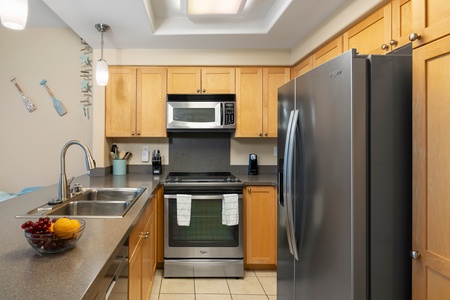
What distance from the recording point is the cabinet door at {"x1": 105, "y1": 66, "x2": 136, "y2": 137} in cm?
285

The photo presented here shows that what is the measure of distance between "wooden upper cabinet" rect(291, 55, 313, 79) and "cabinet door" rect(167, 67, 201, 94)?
1.04 m

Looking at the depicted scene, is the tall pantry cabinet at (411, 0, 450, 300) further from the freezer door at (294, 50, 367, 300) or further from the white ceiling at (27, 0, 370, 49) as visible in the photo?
the white ceiling at (27, 0, 370, 49)

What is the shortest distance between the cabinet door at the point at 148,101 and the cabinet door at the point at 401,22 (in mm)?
2122

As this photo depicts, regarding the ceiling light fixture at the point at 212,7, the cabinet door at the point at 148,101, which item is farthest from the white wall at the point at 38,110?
the ceiling light fixture at the point at 212,7

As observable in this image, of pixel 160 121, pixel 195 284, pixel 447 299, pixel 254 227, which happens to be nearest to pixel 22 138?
pixel 160 121

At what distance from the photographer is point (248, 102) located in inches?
115

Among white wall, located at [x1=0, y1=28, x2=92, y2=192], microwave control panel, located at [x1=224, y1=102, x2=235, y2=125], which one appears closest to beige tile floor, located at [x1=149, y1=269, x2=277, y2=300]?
microwave control panel, located at [x1=224, y1=102, x2=235, y2=125]

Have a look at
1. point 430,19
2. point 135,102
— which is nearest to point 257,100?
point 135,102

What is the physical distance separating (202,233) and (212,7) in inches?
79.9

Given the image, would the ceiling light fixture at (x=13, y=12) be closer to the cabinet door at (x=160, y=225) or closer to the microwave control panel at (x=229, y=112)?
the cabinet door at (x=160, y=225)

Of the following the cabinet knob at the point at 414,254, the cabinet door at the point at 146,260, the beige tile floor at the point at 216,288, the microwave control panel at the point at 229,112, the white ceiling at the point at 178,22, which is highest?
the white ceiling at the point at 178,22

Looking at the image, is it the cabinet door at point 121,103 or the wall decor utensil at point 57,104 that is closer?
the cabinet door at point 121,103

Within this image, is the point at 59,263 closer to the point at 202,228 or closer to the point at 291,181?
the point at 291,181

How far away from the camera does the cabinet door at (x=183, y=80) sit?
288 cm
